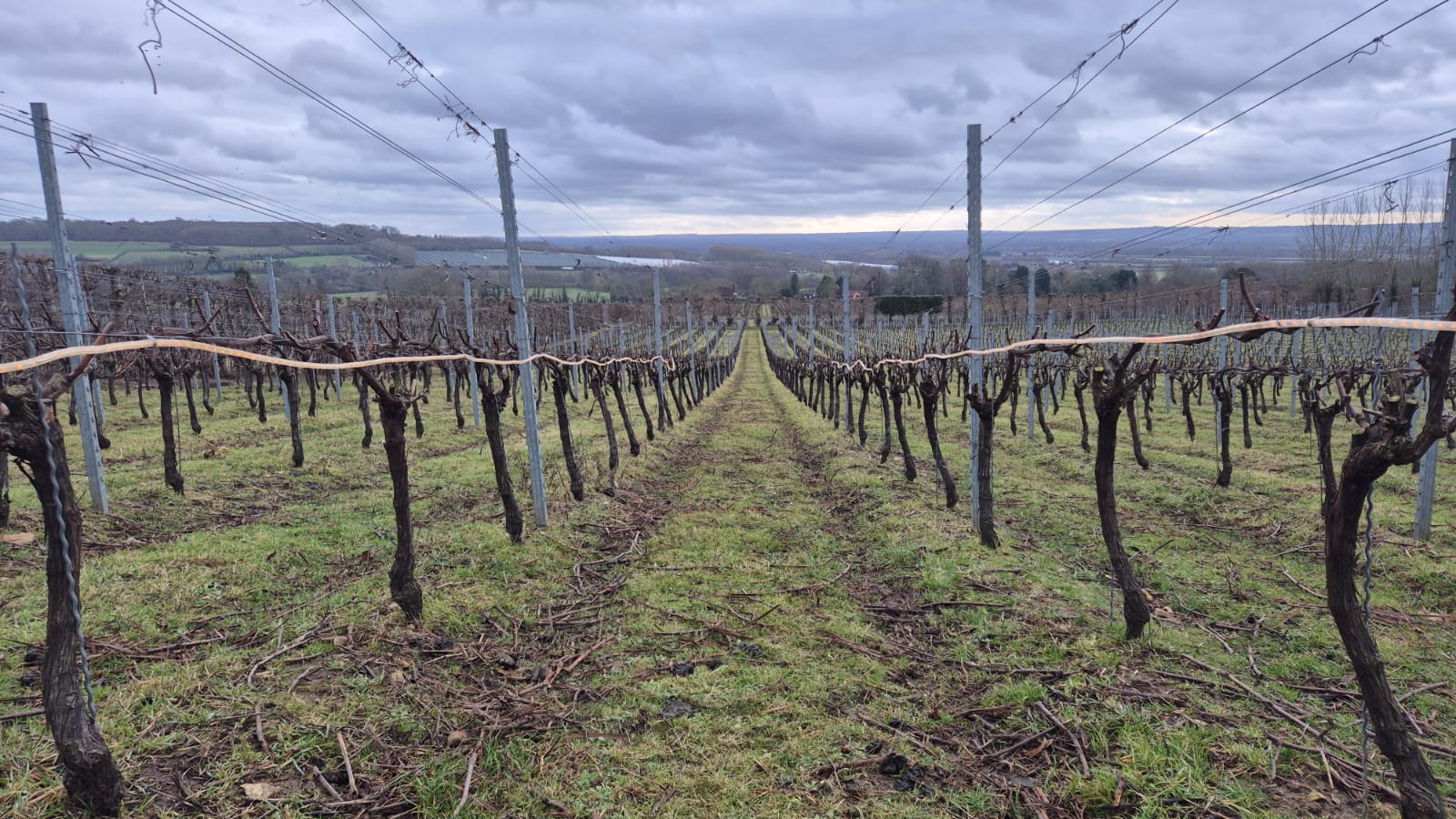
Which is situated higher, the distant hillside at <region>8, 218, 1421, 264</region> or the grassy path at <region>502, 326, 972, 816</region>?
the distant hillside at <region>8, 218, 1421, 264</region>

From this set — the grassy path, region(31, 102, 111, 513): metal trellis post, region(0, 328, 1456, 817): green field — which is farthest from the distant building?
the grassy path

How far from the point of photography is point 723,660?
6328mm

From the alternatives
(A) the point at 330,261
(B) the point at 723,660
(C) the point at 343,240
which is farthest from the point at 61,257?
(A) the point at 330,261

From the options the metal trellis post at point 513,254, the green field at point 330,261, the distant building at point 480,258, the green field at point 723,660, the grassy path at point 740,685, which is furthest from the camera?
the green field at point 330,261

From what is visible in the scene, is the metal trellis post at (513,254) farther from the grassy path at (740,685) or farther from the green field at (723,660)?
the grassy path at (740,685)

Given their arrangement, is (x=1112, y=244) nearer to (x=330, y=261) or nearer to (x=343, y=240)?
(x=343, y=240)

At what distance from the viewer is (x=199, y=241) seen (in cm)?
1347

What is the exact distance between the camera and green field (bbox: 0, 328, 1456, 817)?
443 centimetres

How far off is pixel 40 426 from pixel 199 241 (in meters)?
12.3

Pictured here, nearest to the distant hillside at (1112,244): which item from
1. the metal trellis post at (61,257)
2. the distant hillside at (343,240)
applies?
the distant hillside at (343,240)

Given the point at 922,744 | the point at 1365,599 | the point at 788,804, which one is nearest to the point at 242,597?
the point at 788,804

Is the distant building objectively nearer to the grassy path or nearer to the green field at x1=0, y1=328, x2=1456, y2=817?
the green field at x1=0, y1=328, x2=1456, y2=817

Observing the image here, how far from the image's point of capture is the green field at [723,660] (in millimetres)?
Result: 4426

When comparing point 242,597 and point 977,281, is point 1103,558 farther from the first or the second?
point 242,597
